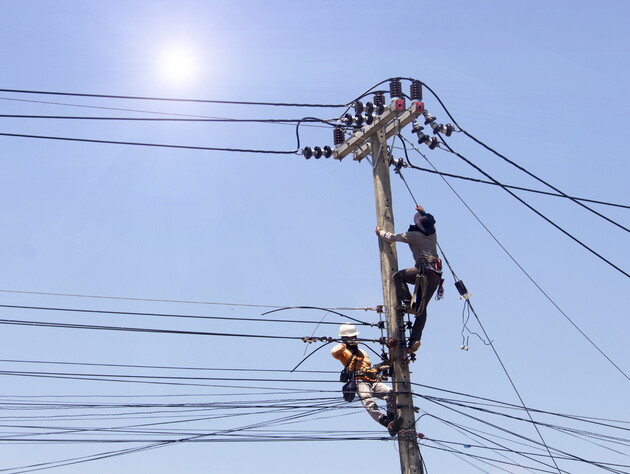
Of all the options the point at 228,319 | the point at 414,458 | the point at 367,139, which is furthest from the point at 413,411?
the point at 367,139

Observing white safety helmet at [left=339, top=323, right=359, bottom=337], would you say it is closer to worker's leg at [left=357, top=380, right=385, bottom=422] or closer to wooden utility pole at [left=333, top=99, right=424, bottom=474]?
wooden utility pole at [left=333, top=99, right=424, bottom=474]

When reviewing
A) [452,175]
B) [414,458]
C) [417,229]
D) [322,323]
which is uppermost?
[452,175]

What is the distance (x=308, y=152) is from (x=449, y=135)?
84.8 inches

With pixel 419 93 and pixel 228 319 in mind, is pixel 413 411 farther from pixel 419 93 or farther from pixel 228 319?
pixel 419 93

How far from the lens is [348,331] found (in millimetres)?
13633

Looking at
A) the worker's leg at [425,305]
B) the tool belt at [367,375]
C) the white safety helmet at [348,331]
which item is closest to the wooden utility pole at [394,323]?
the worker's leg at [425,305]

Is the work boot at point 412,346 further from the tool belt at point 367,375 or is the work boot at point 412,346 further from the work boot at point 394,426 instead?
the work boot at point 394,426

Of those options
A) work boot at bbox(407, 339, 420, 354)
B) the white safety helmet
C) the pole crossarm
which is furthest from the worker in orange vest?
the pole crossarm

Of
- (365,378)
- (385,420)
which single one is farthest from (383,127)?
(385,420)

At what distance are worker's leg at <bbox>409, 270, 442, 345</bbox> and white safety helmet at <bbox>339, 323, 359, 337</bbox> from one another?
2.62 feet

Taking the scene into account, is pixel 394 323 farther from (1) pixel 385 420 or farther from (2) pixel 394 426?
(2) pixel 394 426

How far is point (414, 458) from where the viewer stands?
41.6 feet

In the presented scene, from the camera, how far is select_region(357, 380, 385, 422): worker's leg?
13133 mm

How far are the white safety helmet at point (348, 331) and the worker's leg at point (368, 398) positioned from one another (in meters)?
0.69
